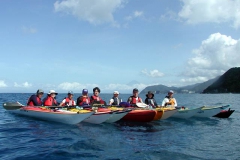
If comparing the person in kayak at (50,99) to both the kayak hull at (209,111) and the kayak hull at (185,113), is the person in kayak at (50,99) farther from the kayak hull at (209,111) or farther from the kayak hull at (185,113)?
the kayak hull at (209,111)

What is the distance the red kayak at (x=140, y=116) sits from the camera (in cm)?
1469

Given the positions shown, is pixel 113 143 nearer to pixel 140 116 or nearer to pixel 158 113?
pixel 140 116

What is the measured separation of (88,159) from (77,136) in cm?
342

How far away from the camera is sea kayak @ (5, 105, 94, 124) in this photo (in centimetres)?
1296

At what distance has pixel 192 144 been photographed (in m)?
9.84

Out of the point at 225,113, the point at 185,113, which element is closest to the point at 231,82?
the point at 225,113

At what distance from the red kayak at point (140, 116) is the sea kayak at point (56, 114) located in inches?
114

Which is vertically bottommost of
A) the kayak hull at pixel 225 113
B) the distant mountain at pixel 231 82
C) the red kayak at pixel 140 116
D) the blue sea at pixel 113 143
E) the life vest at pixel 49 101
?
the blue sea at pixel 113 143

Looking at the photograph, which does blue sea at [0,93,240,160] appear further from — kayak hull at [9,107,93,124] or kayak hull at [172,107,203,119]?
kayak hull at [172,107,203,119]

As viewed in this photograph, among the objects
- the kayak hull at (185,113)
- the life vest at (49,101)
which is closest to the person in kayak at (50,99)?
the life vest at (49,101)

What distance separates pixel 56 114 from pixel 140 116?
5.01 metres

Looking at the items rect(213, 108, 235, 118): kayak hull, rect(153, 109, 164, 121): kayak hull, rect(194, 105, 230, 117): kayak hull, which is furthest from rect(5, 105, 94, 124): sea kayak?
rect(213, 108, 235, 118): kayak hull

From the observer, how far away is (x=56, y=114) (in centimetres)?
1384

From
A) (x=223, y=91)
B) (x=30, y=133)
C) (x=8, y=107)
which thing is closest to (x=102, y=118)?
(x=30, y=133)
